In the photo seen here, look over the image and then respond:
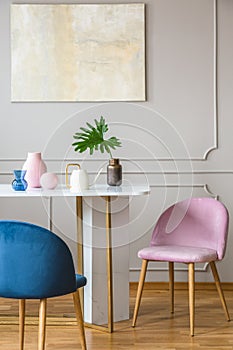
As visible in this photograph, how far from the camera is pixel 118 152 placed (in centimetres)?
510

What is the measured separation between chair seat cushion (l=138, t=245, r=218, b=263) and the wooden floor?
366 millimetres

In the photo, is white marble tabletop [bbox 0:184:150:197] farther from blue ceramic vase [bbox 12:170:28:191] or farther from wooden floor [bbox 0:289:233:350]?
wooden floor [bbox 0:289:233:350]

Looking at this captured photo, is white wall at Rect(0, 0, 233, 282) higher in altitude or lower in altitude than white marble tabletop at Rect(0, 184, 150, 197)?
higher

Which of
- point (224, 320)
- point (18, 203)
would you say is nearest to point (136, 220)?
point (18, 203)

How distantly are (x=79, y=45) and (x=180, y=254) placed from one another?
1.71 metres

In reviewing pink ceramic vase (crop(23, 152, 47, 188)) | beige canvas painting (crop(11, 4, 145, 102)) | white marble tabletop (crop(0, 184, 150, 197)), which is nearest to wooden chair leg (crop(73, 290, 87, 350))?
white marble tabletop (crop(0, 184, 150, 197))

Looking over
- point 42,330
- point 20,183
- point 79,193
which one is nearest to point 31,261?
point 42,330

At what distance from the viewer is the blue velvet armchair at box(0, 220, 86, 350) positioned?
3.16 meters

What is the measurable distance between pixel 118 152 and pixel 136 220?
1.54 feet

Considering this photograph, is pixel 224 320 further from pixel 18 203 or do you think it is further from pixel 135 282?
pixel 18 203

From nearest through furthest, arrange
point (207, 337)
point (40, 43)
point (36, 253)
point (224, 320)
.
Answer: point (36, 253)
point (207, 337)
point (224, 320)
point (40, 43)

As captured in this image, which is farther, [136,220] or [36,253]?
[136,220]

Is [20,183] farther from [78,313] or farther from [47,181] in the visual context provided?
[78,313]

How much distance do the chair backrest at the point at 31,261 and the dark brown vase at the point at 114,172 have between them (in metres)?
1.05
